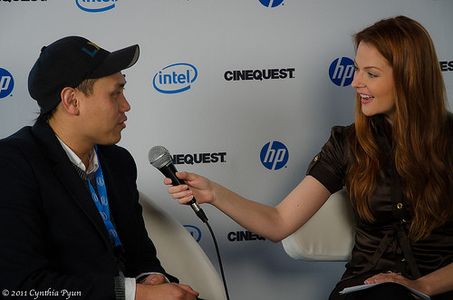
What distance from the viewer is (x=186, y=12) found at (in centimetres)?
305

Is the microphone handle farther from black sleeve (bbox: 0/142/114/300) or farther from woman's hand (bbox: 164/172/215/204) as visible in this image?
black sleeve (bbox: 0/142/114/300)

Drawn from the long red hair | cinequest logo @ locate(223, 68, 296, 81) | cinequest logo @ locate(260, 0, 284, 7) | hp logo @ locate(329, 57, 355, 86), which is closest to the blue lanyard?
the long red hair

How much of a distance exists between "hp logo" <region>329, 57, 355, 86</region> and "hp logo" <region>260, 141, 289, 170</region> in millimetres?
394

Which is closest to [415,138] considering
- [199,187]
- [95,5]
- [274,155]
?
[199,187]

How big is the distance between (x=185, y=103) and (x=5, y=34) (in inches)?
32.0

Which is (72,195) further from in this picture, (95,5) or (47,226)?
(95,5)

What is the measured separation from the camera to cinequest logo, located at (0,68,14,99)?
295 centimetres

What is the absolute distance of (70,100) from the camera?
204 cm

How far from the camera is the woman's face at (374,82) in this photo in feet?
7.70

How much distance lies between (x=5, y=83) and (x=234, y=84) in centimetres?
99

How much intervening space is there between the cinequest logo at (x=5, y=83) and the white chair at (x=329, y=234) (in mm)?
1330

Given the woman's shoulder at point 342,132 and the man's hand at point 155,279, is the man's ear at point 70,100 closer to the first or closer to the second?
the man's hand at point 155,279

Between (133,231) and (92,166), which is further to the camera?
(133,231)

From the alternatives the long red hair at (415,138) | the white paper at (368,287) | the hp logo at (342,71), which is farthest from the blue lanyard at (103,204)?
the hp logo at (342,71)
